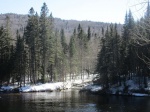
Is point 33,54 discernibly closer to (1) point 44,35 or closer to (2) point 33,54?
(2) point 33,54

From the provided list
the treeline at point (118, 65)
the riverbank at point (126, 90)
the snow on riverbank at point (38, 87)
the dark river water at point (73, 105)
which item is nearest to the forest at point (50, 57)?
the treeline at point (118, 65)

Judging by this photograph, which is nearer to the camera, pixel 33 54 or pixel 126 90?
pixel 126 90

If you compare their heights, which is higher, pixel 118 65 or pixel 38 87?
pixel 118 65

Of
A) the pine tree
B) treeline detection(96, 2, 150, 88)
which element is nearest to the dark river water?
treeline detection(96, 2, 150, 88)

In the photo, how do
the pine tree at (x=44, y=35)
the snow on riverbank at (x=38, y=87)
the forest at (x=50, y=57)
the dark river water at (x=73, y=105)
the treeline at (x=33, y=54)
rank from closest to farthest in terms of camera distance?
the dark river water at (x=73, y=105), the forest at (x=50, y=57), the snow on riverbank at (x=38, y=87), the treeline at (x=33, y=54), the pine tree at (x=44, y=35)

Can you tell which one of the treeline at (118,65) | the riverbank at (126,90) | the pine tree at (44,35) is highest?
the pine tree at (44,35)

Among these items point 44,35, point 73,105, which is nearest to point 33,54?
point 44,35

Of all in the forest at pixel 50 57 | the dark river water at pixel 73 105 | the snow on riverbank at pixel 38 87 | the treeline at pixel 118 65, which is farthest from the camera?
the snow on riverbank at pixel 38 87

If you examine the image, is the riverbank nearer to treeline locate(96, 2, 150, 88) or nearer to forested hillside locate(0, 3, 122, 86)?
treeline locate(96, 2, 150, 88)

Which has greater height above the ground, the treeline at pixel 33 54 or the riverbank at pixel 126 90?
the treeline at pixel 33 54

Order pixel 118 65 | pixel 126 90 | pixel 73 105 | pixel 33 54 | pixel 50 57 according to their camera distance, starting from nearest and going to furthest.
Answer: pixel 73 105
pixel 126 90
pixel 118 65
pixel 33 54
pixel 50 57

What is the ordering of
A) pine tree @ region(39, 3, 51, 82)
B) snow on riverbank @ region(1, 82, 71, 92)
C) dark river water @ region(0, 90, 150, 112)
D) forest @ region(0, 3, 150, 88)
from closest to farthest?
dark river water @ region(0, 90, 150, 112)
forest @ region(0, 3, 150, 88)
snow on riverbank @ region(1, 82, 71, 92)
pine tree @ region(39, 3, 51, 82)

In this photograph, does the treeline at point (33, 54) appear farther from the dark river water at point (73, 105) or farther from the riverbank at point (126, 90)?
the dark river water at point (73, 105)

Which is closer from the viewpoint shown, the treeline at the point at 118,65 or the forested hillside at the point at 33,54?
the treeline at the point at 118,65
